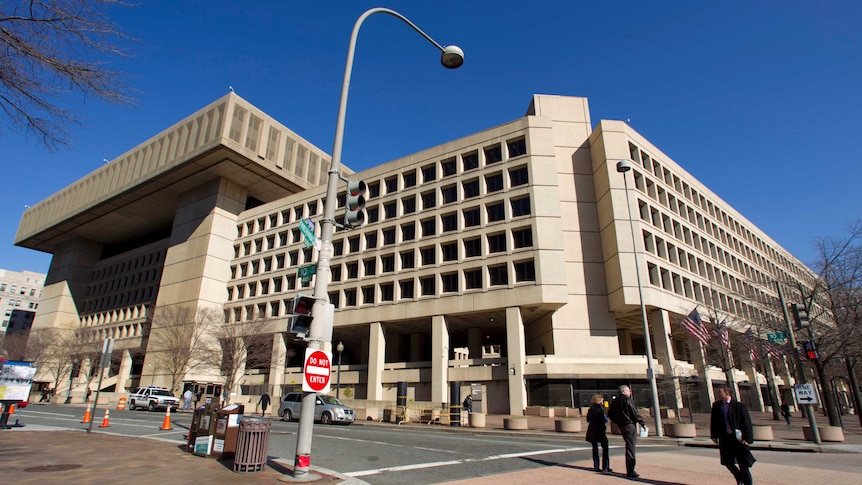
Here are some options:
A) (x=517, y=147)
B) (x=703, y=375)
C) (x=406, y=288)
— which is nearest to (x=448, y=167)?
(x=517, y=147)

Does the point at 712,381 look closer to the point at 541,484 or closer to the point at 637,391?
the point at 637,391

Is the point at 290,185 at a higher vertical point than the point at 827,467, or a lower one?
higher

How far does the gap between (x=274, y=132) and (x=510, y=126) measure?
3353 centimetres

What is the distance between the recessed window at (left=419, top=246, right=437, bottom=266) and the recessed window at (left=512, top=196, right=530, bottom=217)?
8.07 meters

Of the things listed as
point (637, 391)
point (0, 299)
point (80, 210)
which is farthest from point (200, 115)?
point (0, 299)

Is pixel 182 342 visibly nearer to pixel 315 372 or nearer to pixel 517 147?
pixel 517 147

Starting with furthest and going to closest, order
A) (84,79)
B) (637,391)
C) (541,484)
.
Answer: (637,391) → (541,484) → (84,79)

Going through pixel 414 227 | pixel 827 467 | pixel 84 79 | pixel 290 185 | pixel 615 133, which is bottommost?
pixel 827 467

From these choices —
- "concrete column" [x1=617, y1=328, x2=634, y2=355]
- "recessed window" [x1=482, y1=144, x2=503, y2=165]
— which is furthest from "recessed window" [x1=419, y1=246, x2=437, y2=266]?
"concrete column" [x1=617, y1=328, x2=634, y2=355]

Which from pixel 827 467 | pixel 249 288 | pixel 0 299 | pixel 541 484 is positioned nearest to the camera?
pixel 541 484

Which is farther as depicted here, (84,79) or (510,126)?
(510,126)

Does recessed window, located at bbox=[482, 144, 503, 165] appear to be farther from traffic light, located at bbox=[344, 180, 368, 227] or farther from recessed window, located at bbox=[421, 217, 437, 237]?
traffic light, located at bbox=[344, 180, 368, 227]

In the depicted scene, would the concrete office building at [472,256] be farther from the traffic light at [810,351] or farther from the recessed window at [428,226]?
the traffic light at [810,351]

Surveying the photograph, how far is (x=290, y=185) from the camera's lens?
60344 mm
